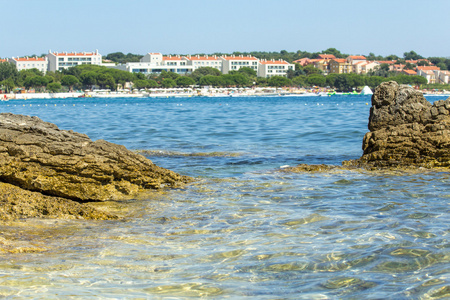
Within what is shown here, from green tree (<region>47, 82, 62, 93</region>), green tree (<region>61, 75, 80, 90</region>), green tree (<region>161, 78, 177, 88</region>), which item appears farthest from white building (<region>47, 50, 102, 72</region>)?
green tree (<region>47, 82, 62, 93</region>)

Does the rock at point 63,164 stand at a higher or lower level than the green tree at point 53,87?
lower

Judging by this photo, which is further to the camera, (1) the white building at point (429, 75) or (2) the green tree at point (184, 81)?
(1) the white building at point (429, 75)

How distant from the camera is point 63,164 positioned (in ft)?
26.7

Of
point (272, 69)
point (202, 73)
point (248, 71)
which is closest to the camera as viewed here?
point (202, 73)

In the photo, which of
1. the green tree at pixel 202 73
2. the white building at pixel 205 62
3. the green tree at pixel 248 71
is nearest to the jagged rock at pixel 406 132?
the green tree at pixel 202 73

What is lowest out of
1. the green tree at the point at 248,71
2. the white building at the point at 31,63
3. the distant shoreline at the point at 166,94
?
the distant shoreline at the point at 166,94

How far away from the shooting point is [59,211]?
733cm

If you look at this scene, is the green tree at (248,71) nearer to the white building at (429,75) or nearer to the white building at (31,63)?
the white building at (429,75)

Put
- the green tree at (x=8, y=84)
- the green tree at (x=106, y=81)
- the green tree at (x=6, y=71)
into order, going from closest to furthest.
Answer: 1. the green tree at (x=8, y=84)
2. the green tree at (x=6, y=71)
3. the green tree at (x=106, y=81)

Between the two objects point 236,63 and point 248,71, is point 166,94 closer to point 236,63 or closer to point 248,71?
point 248,71

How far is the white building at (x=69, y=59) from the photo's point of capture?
171875 millimetres

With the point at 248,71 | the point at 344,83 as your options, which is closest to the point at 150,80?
the point at 248,71

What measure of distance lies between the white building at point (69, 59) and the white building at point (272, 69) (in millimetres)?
56516

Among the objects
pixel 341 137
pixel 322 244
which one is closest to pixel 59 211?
pixel 322 244
